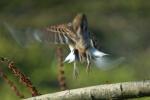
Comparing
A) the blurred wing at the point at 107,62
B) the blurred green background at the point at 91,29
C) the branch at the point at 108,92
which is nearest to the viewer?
the branch at the point at 108,92

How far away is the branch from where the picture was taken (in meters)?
1.63

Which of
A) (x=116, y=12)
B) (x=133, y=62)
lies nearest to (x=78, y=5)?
(x=116, y=12)

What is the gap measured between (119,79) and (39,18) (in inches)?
112

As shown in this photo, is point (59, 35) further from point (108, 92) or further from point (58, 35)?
point (108, 92)

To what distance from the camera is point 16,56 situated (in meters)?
6.14

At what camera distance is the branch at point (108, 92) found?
5.36 feet

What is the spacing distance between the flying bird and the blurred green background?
2900 mm

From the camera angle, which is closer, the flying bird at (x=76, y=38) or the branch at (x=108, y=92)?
the branch at (x=108, y=92)

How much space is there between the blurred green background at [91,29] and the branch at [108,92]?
316 cm

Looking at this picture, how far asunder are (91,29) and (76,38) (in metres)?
5.45

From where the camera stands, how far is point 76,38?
1.88 m

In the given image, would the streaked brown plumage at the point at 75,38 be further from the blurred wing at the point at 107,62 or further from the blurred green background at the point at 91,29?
the blurred green background at the point at 91,29

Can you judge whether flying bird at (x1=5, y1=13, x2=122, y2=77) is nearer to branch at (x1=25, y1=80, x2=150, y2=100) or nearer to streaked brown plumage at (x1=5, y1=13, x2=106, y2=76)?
streaked brown plumage at (x1=5, y1=13, x2=106, y2=76)

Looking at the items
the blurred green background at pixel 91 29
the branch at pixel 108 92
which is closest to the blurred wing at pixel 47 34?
the branch at pixel 108 92
